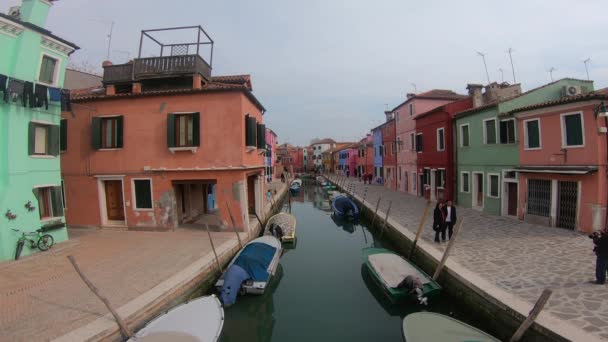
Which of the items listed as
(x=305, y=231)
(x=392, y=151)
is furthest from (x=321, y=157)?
(x=305, y=231)

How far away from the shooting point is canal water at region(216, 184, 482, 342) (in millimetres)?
7589

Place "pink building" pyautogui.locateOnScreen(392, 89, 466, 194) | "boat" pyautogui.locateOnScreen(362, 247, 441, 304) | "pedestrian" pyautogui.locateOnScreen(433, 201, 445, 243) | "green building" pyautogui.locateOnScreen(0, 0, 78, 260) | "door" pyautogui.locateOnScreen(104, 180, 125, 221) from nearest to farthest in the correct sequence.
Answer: "boat" pyautogui.locateOnScreen(362, 247, 441, 304) → "green building" pyautogui.locateOnScreen(0, 0, 78, 260) → "pedestrian" pyautogui.locateOnScreen(433, 201, 445, 243) → "door" pyautogui.locateOnScreen(104, 180, 125, 221) → "pink building" pyautogui.locateOnScreen(392, 89, 466, 194)

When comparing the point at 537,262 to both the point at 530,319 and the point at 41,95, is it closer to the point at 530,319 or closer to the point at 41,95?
the point at 530,319

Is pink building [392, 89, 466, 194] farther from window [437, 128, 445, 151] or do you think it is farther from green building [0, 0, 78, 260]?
green building [0, 0, 78, 260]

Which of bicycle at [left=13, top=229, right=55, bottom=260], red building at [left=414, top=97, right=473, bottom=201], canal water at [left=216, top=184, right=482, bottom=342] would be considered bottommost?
canal water at [left=216, top=184, right=482, bottom=342]

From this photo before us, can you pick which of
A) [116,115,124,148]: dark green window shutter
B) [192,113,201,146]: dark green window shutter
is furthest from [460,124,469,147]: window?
[116,115,124,148]: dark green window shutter

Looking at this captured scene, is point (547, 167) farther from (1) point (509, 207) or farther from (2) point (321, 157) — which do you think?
(2) point (321, 157)

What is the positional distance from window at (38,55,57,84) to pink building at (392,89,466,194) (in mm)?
22081

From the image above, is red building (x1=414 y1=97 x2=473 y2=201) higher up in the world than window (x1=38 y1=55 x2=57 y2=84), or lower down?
lower down

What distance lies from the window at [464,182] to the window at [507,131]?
338 cm

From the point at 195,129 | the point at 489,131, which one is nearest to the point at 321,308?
the point at 195,129

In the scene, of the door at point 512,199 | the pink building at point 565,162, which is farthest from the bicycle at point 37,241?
the door at point 512,199

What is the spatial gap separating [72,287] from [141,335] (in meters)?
3.35

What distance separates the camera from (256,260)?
31.7 ft
